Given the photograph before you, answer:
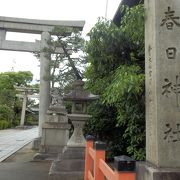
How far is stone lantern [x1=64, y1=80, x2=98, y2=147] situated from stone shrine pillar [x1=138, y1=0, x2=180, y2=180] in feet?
13.7

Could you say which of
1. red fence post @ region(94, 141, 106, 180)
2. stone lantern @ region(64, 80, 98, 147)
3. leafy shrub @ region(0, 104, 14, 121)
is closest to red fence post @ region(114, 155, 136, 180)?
red fence post @ region(94, 141, 106, 180)

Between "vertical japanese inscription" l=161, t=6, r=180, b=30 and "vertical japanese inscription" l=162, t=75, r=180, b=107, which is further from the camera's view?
"vertical japanese inscription" l=161, t=6, r=180, b=30

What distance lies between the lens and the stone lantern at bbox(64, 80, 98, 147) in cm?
760

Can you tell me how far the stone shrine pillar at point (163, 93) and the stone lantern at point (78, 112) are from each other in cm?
417

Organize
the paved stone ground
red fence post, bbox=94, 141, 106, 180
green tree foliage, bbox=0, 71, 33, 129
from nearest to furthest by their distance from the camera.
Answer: red fence post, bbox=94, 141, 106, 180
the paved stone ground
green tree foliage, bbox=0, 71, 33, 129

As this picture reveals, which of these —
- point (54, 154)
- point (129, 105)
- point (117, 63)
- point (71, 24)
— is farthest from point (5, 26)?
point (129, 105)

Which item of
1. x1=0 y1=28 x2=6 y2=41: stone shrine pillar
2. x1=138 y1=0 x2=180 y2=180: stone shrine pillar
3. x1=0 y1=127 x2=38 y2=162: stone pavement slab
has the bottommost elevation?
x1=0 y1=127 x2=38 y2=162: stone pavement slab

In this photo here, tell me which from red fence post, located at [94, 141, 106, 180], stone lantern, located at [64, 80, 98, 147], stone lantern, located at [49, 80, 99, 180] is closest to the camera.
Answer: red fence post, located at [94, 141, 106, 180]

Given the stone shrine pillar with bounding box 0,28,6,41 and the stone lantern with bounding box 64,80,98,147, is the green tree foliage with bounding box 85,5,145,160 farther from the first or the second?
the stone shrine pillar with bounding box 0,28,6,41

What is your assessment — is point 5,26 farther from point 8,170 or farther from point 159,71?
point 159,71

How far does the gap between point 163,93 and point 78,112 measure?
4.68 meters

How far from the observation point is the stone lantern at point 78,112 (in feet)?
24.9

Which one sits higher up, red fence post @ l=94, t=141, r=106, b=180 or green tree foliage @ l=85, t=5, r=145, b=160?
green tree foliage @ l=85, t=5, r=145, b=160

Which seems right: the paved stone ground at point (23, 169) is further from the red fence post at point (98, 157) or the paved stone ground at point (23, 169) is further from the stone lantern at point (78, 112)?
the red fence post at point (98, 157)
